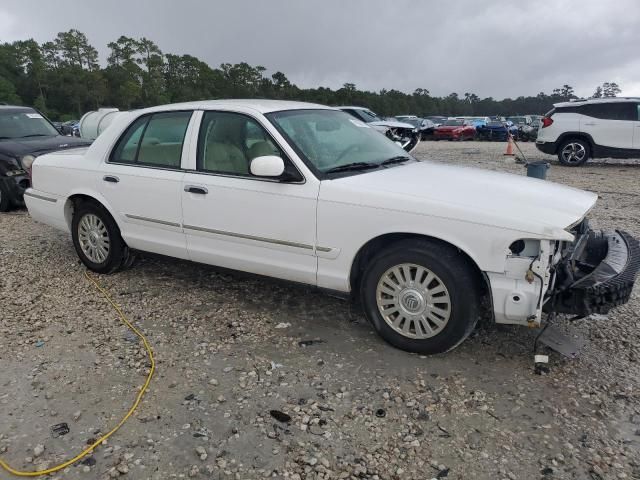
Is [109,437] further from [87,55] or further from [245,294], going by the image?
[87,55]

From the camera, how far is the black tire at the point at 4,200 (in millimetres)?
7824

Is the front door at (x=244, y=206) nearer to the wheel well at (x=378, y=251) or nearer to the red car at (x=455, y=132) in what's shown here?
the wheel well at (x=378, y=251)

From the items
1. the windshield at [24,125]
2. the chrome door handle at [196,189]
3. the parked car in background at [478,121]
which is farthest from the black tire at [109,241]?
the parked car in background at [478,121]

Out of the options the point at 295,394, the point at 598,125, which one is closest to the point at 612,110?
the point at 598,125

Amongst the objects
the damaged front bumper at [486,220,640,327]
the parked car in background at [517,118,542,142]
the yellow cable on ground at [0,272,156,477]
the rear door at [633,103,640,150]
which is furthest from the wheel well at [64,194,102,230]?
the parked car in background at [517,118,542,142]

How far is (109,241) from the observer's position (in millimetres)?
4820

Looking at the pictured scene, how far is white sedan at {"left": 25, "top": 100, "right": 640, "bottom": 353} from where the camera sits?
10.0ft

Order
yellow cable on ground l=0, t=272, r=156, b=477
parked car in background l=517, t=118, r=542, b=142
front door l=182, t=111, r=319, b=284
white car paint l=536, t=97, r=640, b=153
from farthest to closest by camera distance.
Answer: parked car in background l=517, t=118, r=542, b=142, white car paint l=536, t=97, r=640, b=153, front door l=182, t=111, r=319, b=284, yellow cable on ground l=0, t=272, r=156, b=477

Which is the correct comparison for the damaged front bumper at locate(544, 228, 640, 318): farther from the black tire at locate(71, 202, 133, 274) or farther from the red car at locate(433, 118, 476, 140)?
the red car at locate(433, 118, 476, 140)

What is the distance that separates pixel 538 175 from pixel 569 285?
166 inches

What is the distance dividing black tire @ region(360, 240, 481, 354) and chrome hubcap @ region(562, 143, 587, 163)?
11559 millimetres

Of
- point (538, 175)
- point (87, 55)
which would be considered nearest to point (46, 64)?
point (87, 55)

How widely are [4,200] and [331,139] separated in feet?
20.6

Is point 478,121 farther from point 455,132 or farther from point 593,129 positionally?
point 593,129
